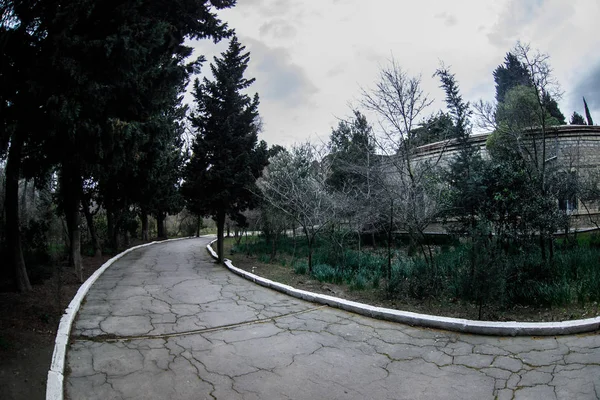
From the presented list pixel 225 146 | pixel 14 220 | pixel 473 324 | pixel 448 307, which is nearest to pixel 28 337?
pixel 14 220

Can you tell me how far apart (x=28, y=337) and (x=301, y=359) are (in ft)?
11.8

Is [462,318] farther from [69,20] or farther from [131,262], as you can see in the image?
[131,262]

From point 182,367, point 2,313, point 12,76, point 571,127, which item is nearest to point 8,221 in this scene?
point 2,313

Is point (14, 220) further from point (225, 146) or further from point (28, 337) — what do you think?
point (225, 146)

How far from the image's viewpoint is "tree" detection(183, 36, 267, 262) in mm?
12398

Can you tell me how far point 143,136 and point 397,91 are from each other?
601 centimetres

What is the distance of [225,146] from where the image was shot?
41.5ft

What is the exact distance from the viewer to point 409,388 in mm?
3527

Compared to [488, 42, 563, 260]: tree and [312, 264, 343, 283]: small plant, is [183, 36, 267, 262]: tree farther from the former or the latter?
[488, 42, 563, 260]: tree

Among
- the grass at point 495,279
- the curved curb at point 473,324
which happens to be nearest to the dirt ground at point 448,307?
the grass at point 495,279

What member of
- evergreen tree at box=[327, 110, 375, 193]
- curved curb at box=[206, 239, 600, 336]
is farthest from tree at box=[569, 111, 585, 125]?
curved curb at box=[206, 239, 600, 336]

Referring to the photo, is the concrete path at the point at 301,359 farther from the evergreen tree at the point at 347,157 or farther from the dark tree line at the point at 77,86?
the evergreen tree at the point at 347,157

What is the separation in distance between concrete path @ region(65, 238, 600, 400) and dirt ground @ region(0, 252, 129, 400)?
0.30 metres

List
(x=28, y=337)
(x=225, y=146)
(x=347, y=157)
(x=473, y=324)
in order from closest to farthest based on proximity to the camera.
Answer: (x=28, y=337)
(x=473, y=324)
(x=225, y=146)
(x=347, y=157)
